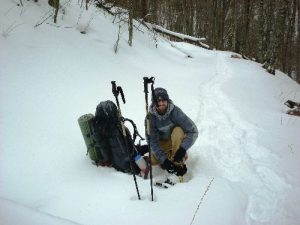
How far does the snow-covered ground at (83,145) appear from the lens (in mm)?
3844

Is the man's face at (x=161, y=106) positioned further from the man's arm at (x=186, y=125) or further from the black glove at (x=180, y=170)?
the black glove at (x=180, y=170)

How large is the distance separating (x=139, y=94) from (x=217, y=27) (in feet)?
57.5

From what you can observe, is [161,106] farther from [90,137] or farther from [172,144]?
[90,137]

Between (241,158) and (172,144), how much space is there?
1184 mm

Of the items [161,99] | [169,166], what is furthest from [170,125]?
[169,166]

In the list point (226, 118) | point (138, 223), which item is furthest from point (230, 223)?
point (226, 118)

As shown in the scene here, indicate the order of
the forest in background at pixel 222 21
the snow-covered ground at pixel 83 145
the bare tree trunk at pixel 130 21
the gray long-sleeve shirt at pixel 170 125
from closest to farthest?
the snow-covered ground at pixel 83 145 < the gray long-sleeve shirt at pixel 170 125 < the bare tree trunk at pixel 130 21 < the forest in background at pixel 222 21

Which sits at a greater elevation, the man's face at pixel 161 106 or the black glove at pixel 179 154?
the man's face at pixel 161 106

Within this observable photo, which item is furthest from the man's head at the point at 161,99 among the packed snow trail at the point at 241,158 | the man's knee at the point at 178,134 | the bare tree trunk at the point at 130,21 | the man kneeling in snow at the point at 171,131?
the bare tree trunk at the point at 130,21

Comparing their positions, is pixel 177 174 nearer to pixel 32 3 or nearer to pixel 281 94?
pixel 32 3

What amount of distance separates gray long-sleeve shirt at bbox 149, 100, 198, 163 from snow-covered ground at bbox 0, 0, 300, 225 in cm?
51

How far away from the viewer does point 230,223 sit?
3.67 m

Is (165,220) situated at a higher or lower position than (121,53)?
lower

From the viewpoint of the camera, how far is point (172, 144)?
494 cm
